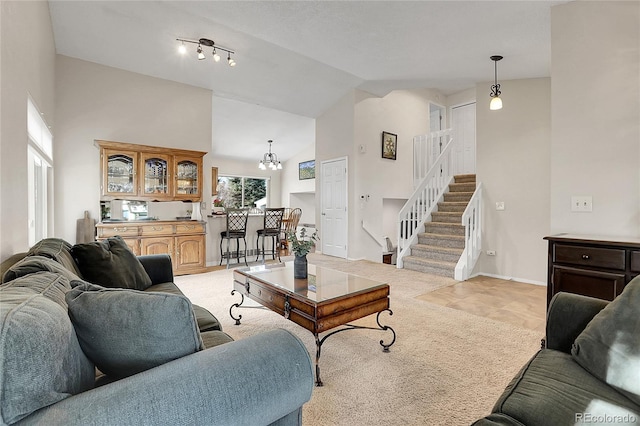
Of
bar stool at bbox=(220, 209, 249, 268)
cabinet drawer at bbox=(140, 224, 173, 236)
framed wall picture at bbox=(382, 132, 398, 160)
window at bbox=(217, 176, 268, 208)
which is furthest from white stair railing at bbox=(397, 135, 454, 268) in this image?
window at bbox=(217, 176, 268, 208)

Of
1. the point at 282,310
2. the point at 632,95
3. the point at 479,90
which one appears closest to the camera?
the point at 282,310

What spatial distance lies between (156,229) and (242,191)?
5.69 meters

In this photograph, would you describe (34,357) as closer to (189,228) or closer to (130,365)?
(130,365)

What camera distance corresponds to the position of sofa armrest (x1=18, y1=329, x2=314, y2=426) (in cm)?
71

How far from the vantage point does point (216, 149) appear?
8758mm

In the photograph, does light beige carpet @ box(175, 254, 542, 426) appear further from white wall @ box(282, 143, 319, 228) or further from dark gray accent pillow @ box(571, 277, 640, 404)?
white wall @ box(282, 143, 319, 228)

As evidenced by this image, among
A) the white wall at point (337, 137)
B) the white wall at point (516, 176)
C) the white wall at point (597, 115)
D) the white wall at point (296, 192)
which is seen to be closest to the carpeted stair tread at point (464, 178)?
the white wall at point (516, 176)

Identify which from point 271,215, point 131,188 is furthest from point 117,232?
point 271,215

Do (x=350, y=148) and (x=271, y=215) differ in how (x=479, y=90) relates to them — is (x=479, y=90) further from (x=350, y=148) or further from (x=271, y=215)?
(x=271, y=215)

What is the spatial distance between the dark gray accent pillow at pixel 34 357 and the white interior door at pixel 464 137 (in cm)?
728

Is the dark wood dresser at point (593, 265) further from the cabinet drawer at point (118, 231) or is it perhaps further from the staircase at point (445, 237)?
the cabinet drawer at point (118, 231)

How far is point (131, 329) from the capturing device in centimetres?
91

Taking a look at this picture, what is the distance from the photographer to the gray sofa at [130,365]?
0.68m

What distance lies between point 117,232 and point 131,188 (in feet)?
2.43
